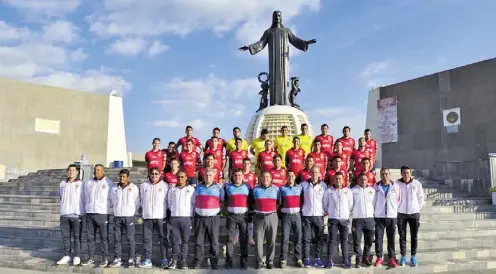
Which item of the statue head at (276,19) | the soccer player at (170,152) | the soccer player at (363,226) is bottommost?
the soccer player at (363,226)

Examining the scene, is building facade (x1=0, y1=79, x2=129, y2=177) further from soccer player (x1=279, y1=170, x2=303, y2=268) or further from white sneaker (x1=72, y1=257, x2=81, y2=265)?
soccer player (x1=279, y1=170, x2=303, y2=268)

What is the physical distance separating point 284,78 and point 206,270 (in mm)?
8451

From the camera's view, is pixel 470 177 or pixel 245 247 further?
pixel 470 177

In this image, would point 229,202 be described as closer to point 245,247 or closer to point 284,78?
point 245,247

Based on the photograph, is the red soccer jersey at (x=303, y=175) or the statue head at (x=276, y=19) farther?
the statue head at (x=276, y=19)

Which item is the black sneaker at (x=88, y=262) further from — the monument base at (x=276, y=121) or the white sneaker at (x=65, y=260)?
the monument base at (x=276, y=121)

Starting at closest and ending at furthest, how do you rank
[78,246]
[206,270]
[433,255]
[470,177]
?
[206,270] < [78,246] < [433,255] < [470,177]

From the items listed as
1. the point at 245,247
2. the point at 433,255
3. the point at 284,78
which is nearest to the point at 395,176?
the point at 284,78

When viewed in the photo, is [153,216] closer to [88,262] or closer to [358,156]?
[88,262]

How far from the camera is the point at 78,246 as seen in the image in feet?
16.6

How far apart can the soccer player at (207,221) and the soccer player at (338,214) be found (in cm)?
131

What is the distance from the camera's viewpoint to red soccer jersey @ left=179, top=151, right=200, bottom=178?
6.17 meters

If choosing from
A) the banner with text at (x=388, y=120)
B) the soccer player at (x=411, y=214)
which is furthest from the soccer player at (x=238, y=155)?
the banner with text at (x=388, y=120)

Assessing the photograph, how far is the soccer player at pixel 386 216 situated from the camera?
4973 mm
